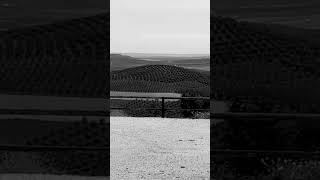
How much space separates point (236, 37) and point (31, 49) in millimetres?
1489

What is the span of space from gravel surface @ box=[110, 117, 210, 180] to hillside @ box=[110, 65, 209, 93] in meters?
0.85

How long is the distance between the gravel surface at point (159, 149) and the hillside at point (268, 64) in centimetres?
229

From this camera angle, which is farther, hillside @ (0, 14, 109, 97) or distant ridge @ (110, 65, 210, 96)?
distant ridge @ (110, 65, 210, 96)

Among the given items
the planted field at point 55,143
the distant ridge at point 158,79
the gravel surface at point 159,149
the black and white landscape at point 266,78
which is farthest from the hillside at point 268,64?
the distant ridge at point 158,79

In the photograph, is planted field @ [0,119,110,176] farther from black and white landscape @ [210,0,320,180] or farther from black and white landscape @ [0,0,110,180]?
black and white landscape @ [210,0,320,180]

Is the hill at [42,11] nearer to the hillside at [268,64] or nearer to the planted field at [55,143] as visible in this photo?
the planted field at [55,143]

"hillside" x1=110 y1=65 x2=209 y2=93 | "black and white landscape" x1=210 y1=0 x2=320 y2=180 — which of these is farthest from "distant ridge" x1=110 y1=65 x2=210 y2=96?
"black and white landscape" x1=210 y1=0 x2=320 y2=180

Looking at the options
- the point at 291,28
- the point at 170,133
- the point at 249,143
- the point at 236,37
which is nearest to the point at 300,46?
the point at 291,28

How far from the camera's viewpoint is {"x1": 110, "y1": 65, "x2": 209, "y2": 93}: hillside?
1091 cm

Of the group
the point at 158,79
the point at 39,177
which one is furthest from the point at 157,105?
the point at 39,177

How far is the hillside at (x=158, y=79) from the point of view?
10914 mm

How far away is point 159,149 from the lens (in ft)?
24.2

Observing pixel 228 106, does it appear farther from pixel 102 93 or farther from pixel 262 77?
pixel 102 93

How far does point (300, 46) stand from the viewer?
3.31 metres
